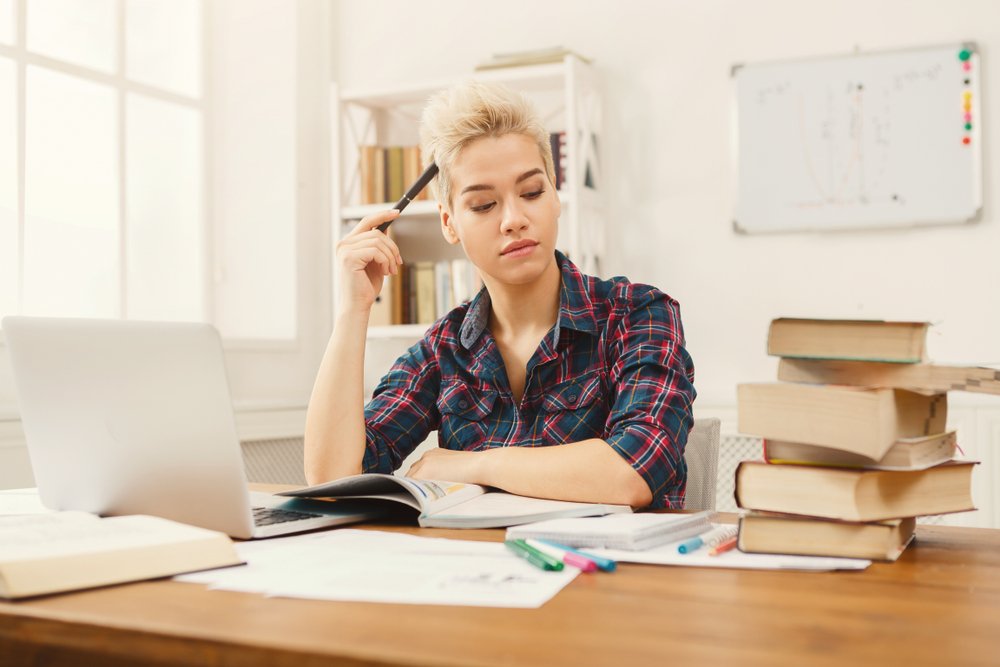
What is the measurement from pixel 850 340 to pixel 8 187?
2.22 m

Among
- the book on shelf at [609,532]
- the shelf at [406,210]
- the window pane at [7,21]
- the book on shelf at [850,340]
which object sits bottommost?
the book on shelf at [609,532]

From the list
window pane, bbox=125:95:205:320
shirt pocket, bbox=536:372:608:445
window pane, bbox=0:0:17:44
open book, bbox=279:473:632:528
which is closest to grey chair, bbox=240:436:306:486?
window pane, bbox=125:95:205:320

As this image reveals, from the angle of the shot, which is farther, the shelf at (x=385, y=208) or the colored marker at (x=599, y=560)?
the shelf at (x=385, y=208)

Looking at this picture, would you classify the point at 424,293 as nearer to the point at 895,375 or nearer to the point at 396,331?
the point at 396,331

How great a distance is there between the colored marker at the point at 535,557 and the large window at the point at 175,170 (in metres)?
1.81

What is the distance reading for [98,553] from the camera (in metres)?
0.74

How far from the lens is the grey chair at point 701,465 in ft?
4.87

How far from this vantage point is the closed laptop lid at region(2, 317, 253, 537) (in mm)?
890

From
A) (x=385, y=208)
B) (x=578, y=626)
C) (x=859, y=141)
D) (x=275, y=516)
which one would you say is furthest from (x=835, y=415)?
(x=385, y=208)

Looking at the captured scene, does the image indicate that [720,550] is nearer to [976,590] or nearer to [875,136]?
[976,590]

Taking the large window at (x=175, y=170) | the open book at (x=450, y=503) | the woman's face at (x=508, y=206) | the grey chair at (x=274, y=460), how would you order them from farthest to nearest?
1. the grey chair at (x=274, y=460)
2. the large window at (x=175, y=170)
3. the woman's face at (x=508, y=206)
4. the open book at (x=450, y=503)

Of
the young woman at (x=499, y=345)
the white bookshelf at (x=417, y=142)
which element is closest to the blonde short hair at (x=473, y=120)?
the young woman at (x=499, y=345)

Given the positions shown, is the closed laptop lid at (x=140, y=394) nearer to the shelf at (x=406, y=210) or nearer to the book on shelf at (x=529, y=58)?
the shelf at (x=406, y=210)

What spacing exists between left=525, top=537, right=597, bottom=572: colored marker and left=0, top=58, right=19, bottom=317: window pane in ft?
6.50
